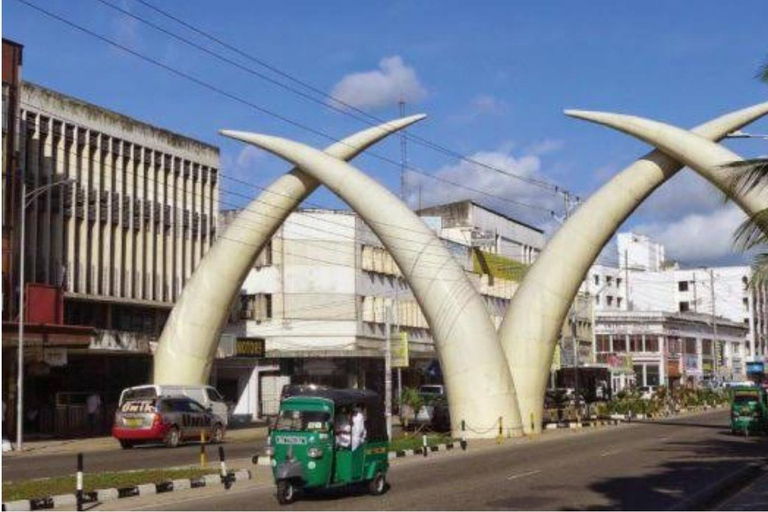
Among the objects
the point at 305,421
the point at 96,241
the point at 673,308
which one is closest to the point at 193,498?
the point at 305,421

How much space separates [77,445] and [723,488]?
82.9ft

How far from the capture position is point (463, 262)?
241 feet

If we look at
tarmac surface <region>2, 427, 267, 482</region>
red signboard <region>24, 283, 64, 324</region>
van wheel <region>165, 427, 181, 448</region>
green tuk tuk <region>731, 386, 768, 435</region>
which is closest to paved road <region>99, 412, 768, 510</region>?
green tuk tuk <region>731, 386, 768, 435</region>

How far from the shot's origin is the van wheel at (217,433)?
38.0m

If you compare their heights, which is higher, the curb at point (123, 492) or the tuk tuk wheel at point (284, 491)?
the tuk tuk wheel at point (284, 491)

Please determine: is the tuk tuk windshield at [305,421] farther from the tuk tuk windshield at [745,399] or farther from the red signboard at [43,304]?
the red signboard at [43,304]

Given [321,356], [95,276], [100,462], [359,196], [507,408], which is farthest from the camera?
[321,356]

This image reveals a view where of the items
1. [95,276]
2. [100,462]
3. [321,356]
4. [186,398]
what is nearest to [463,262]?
[321,356]

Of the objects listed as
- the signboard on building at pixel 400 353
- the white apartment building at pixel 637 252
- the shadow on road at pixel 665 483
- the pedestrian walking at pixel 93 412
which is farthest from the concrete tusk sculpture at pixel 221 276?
the white apartment building at pixel 637 252

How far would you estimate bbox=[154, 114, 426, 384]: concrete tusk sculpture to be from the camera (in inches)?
1740

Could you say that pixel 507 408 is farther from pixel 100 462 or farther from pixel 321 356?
pixel 321 356

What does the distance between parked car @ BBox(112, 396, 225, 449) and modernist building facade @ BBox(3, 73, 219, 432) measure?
524cm

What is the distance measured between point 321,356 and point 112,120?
19187 millimetres

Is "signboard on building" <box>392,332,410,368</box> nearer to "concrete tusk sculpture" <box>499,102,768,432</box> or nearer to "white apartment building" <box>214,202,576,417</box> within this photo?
"concrete tusk sculpture" <box>499,102,768,432</box>
